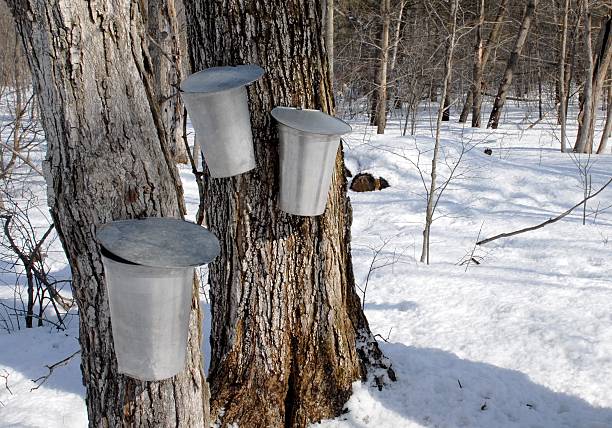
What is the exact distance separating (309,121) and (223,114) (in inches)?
12.7

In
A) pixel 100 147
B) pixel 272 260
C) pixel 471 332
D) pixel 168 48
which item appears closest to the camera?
pixel 100 147

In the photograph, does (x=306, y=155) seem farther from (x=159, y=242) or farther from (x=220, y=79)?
(x=159, y=242)

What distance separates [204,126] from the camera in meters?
1.63

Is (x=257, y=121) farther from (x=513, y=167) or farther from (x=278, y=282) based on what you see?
(x=513, y=167)

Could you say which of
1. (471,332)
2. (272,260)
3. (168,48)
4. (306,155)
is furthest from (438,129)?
(168,48)

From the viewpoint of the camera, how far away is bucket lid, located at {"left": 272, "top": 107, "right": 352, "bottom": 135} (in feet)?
5.56

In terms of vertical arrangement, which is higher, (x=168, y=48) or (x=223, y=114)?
(x=223, y=114)

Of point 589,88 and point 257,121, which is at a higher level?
point 257,121

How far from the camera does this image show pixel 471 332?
303cm

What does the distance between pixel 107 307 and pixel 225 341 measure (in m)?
0.82

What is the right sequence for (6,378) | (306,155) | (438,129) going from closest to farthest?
(306,155) < (6,378) < (438,129)

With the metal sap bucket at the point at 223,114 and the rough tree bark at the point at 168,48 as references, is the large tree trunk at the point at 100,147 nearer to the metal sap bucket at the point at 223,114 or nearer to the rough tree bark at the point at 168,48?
the metal sap bucket at the point at 223,114

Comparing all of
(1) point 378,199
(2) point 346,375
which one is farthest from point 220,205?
(1) point 378,199

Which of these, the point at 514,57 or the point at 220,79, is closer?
the point at 220,79
